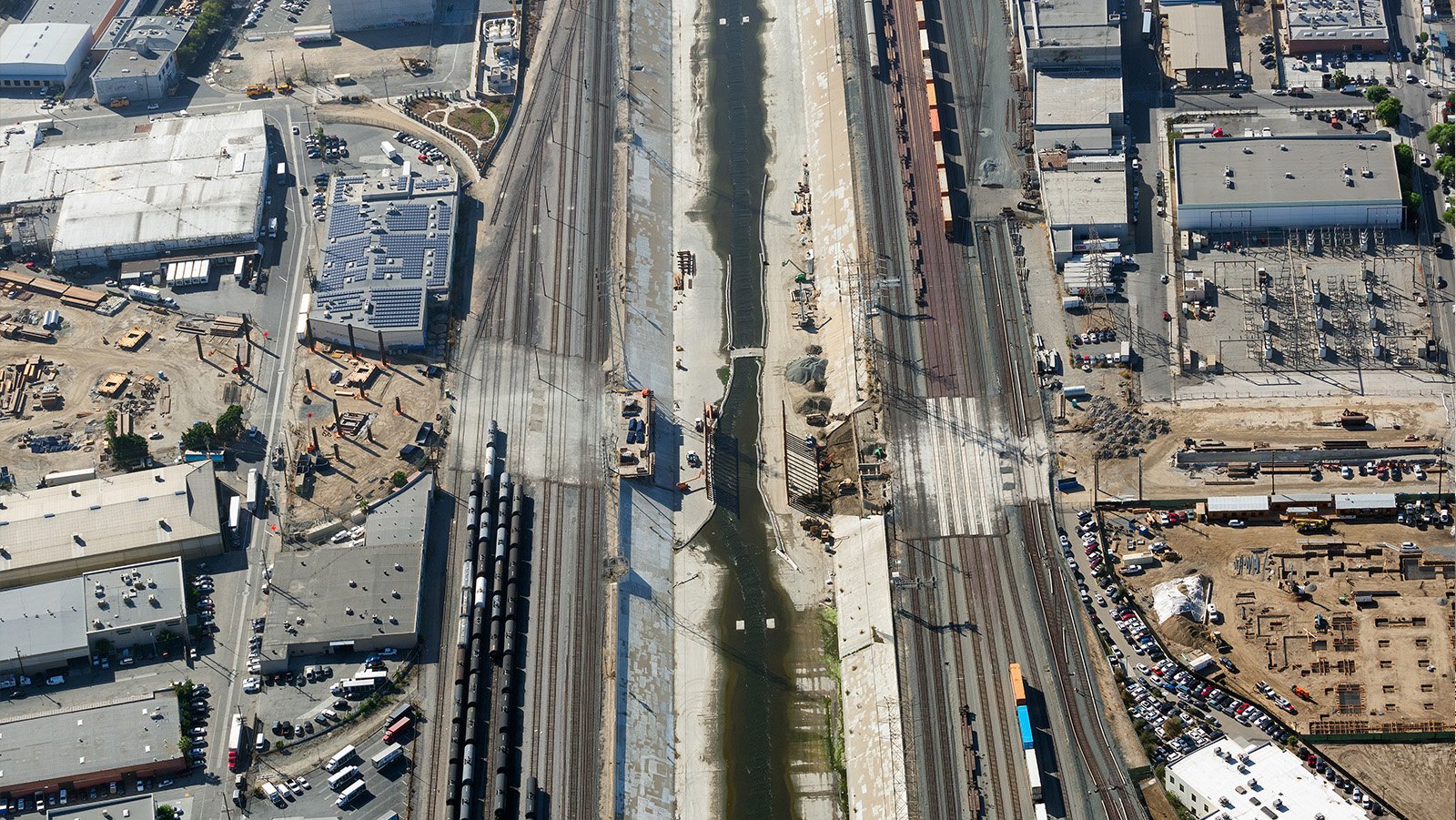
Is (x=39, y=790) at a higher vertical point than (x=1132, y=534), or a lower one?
lower

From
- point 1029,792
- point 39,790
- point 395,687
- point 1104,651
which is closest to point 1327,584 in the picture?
point 1104,651

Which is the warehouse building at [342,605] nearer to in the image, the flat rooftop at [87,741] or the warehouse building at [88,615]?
the warehouse building at [88,615]

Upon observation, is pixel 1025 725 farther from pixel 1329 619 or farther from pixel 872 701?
pixel 1329 619

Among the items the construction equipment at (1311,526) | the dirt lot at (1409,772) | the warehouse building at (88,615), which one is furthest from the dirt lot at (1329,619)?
the warehouse building at (88,615)

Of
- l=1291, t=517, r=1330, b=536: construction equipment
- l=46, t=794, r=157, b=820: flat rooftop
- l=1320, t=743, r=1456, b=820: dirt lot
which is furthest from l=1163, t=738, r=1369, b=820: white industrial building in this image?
l=46, t=794, r=157, b=820: flat rooftop

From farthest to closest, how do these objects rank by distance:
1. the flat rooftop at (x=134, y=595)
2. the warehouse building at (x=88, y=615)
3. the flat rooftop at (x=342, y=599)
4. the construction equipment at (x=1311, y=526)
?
the construction equipment at (x=1311, y=526), the flat rooftop at (x=342, y=599), the flat rooftop at (x=134, y=595), the warehouse building at (x=88, y=615)

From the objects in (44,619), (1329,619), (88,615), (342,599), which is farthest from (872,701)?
(44,619)

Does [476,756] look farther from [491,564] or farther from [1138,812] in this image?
[1138,812]
